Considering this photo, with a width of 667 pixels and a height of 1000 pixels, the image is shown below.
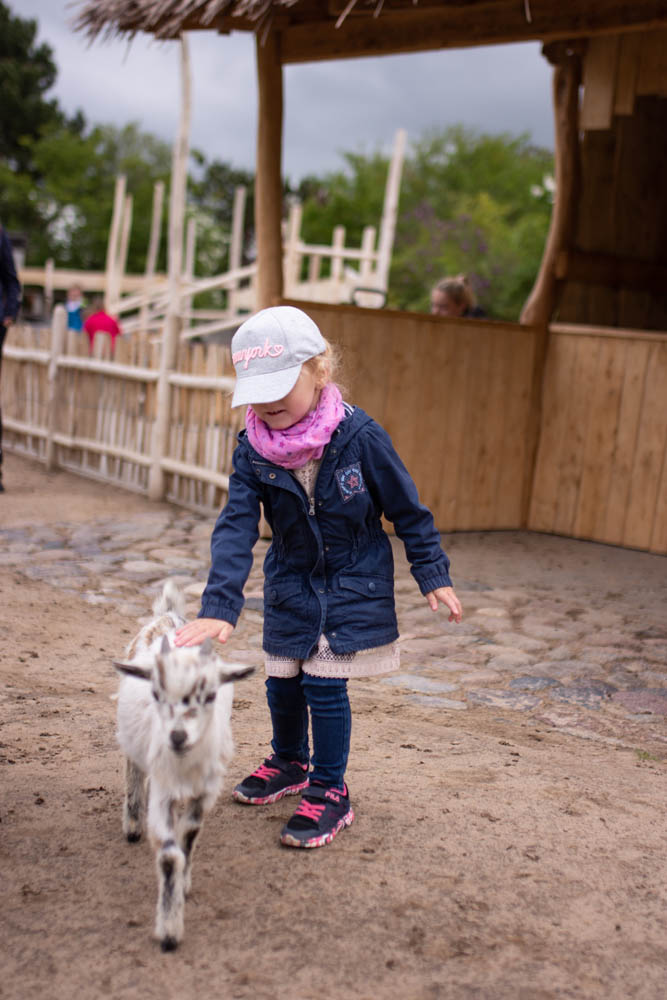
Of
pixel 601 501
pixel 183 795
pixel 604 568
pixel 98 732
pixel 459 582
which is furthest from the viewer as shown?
pixel 601 501

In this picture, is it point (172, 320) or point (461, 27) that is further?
point (172, 320)

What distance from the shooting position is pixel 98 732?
12.3 feet

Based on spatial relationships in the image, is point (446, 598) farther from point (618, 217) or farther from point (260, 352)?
point (618, 217)

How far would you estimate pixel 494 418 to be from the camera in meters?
7.85

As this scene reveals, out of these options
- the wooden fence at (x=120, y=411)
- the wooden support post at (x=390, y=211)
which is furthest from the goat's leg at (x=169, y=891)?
the wooden support post at (x=390, y=211)

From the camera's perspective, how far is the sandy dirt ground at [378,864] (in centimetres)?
235

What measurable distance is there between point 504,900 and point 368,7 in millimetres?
5496

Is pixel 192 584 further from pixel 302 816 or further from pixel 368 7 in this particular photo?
pixel 368 7

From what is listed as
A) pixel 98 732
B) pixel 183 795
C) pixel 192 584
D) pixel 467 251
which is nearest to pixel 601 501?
pixel 192 584

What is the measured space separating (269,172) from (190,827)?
18.5ft

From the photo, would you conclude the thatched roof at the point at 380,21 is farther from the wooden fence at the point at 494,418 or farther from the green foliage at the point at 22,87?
the green foliage at the point at 22,87

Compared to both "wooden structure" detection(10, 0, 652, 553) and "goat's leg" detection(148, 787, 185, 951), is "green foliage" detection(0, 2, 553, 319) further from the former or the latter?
"goat's leg" detection(148, 787, 185, 951)

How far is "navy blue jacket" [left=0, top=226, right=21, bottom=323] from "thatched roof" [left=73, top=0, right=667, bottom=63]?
1.91 metres

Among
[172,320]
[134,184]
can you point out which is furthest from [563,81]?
[134,184]
